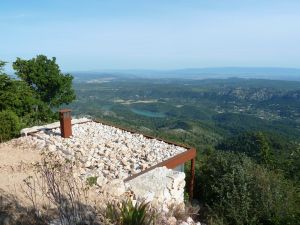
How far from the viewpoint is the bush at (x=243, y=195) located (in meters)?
9.02

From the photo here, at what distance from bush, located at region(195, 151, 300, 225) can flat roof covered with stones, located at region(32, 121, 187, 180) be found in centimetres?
163

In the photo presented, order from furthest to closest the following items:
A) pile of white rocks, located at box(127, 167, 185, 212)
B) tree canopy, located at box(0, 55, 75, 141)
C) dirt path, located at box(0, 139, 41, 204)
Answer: tree canopy, located at box(0, 55, 75, 141), pile of white rocks, located at box(127, 167, 185, 212), dirt path, located at box(0, 139, 41, 204)

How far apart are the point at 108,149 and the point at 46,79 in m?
12.3

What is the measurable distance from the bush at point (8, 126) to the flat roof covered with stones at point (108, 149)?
67cm

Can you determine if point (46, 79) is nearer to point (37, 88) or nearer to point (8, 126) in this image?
point (37, 88)

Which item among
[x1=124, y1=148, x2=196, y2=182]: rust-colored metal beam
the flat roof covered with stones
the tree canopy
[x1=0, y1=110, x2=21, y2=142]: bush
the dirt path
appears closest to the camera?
the dirt path

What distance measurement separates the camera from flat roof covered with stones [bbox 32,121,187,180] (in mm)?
7664

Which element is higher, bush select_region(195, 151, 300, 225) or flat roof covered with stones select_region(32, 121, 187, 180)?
flat roof covered with stones select_region(32, 121, 187, 180)

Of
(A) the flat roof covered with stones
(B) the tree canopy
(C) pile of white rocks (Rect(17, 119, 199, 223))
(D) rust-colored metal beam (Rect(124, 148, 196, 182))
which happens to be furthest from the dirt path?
(B) the tree canopy

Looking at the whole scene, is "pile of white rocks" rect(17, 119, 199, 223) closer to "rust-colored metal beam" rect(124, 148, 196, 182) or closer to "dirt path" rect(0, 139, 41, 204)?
"rust-colored metal beam" rect(124, 148, 196, 182)

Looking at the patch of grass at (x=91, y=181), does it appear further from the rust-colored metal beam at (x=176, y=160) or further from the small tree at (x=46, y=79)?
the small tree at (x=46, y=79)

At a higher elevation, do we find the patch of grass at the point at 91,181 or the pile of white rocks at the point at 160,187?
the patch of grass at the point at 91,181

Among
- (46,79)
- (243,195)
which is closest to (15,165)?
(243,195)

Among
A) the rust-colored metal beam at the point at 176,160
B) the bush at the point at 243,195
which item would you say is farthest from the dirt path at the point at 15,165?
the bush at the point at 243,195
